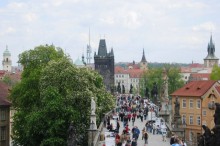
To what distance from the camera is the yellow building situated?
66.8 meters

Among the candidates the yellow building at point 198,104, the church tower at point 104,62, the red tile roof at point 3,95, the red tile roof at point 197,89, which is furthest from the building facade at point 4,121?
the church tower at point 104,62

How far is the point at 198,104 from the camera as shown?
68.6 m

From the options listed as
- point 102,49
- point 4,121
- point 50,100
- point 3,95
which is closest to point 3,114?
point 4,121

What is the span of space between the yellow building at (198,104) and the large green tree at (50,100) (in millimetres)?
21102

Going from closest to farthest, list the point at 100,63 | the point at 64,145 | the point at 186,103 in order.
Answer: the point at 64,145 → the point at 186,103 → the point at 100,63

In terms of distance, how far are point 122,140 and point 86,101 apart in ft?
43.0

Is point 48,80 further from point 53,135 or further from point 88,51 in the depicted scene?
point 88,51

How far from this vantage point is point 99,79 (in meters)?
51.2

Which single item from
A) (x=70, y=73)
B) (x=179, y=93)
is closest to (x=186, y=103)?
(x=179, y=93)

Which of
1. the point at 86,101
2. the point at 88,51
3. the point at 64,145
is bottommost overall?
the point at 64,145

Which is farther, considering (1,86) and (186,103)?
(186,103)

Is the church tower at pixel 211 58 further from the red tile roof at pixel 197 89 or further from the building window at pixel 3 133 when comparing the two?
the building window at pixel 3 133

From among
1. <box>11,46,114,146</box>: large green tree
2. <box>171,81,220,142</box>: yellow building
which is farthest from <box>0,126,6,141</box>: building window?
<box>171,81,220,142</box>: yellow building

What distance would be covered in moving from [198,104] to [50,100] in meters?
33.4
